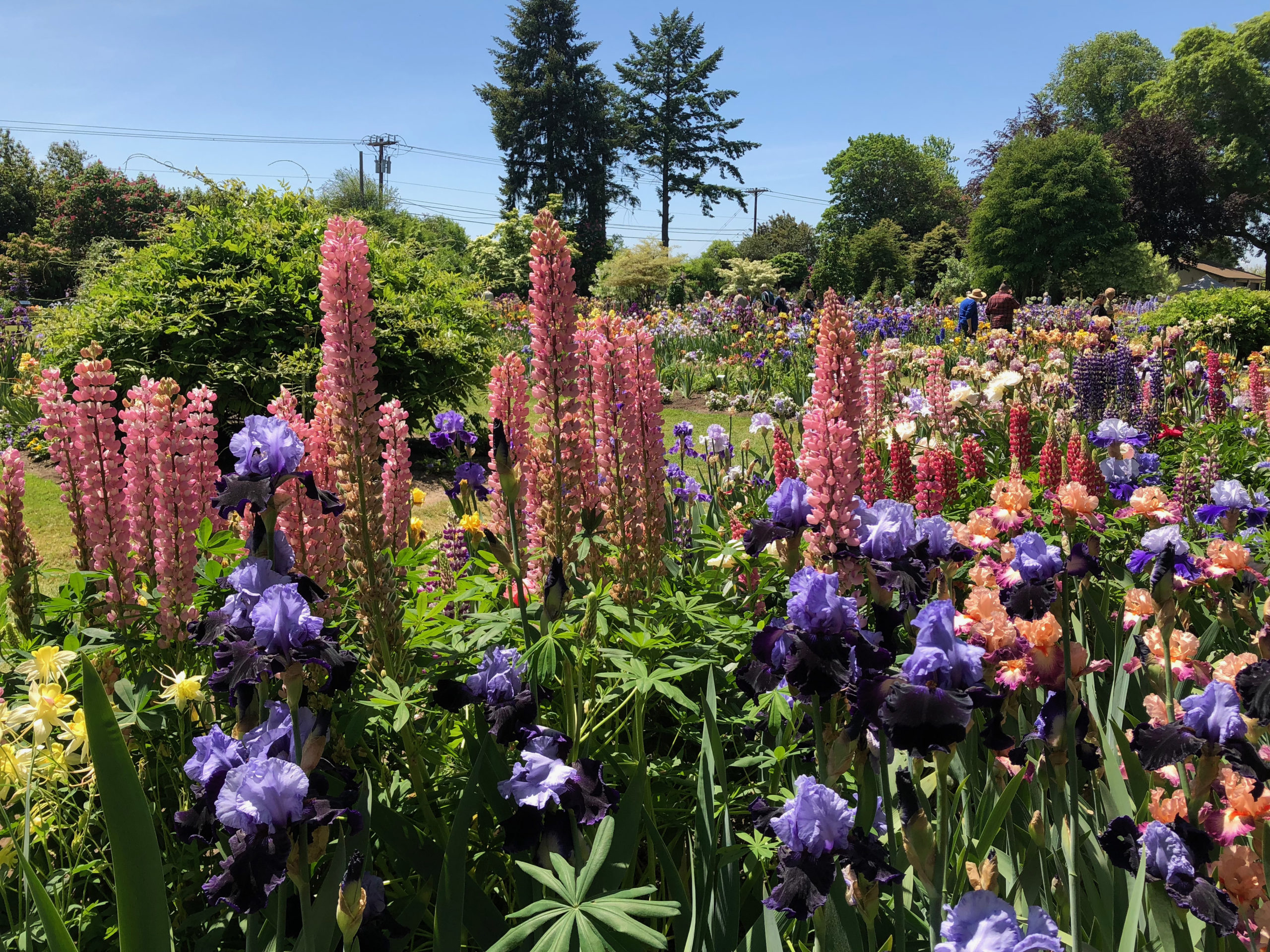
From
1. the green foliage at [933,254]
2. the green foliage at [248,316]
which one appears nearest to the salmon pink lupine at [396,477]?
the green foliage at [248,316]

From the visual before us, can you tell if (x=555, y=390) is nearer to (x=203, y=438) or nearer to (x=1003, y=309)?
(x=203, y=438)

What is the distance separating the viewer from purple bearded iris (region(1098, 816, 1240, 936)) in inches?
45.6

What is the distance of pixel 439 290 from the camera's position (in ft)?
28.6

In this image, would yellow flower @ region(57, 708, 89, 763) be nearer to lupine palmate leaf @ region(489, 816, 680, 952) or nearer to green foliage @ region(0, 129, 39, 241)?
lupine palmate leaf @ region(489, 816, 680, 952)

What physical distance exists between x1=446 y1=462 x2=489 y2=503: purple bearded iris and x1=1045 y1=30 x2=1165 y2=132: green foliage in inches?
2783

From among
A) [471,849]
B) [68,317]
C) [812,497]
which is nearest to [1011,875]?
[812,497]

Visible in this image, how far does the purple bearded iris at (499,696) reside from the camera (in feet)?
4.99

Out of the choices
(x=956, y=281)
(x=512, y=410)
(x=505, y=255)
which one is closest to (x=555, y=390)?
(x=512, y=410)

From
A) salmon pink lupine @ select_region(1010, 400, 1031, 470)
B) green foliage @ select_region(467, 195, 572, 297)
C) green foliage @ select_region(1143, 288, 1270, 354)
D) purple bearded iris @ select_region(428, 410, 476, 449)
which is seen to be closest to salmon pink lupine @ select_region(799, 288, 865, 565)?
purple bearded iris @ select_region(428, 410, 476, 449)

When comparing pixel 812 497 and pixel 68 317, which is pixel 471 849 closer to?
pixel 812 497

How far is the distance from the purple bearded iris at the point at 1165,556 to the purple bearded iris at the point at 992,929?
1.10 m

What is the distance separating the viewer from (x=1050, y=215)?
29.9 m

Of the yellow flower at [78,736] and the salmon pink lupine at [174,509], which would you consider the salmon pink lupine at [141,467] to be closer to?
the salmon pink lupine at [174,509]

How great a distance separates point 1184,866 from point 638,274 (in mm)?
31749
